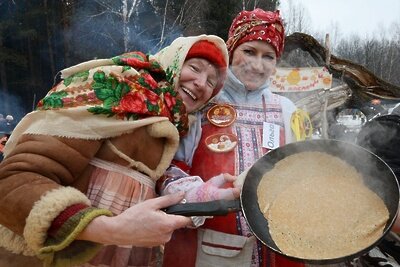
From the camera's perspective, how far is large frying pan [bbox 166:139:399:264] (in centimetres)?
121

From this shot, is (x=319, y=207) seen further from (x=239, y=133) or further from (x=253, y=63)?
(x=253, y=63)

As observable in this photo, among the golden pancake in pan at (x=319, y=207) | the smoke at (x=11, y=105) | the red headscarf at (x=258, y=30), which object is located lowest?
the smoke at (x=11, y=105)

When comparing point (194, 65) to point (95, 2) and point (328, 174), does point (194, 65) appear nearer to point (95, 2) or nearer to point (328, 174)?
point (328, 174)

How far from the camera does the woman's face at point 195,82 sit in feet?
5.50

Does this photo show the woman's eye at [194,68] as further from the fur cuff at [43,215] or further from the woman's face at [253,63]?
the fur cuff at [43,215]

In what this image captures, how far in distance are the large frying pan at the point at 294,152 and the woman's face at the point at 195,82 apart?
398 mm

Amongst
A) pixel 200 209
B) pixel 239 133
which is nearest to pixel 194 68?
pixel 239 133

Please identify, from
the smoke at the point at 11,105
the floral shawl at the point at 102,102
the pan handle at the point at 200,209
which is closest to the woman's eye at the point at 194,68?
the floral shawl at the point at 102,102

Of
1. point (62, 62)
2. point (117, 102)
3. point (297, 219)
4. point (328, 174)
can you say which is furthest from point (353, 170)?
point (62, 62)

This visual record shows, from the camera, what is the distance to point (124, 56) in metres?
1.54

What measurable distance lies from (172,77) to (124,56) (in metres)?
0.20

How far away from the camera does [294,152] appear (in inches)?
61.1

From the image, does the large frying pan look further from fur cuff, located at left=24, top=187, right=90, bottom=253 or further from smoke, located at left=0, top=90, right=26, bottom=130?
smoke, located at left=0, top=90, right=26, bottom=130

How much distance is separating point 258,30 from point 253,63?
0.17 m
